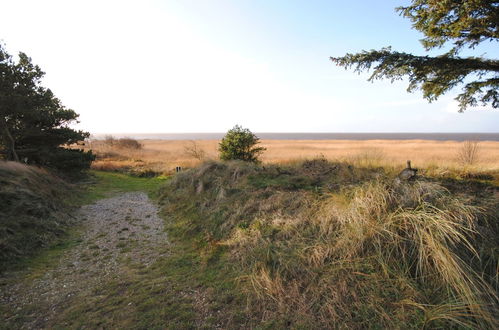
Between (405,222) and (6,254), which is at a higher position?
(405,222)

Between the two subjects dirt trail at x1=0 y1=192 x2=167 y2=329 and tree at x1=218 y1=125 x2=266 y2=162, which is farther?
tree at x1=218 y1=125 x2=266 y2=162

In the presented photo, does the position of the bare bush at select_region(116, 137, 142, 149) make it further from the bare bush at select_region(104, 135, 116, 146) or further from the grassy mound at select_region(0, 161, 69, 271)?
the grassy mound at select_region(0, 161, 69, 271)

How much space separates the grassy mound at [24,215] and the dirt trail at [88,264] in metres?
0.66

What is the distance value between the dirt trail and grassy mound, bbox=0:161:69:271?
66cm

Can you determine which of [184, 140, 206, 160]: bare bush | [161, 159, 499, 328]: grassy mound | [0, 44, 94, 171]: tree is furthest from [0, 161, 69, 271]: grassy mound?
[184, 140, 206, 160]: bare bush

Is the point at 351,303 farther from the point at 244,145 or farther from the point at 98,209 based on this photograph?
the point at 244,145

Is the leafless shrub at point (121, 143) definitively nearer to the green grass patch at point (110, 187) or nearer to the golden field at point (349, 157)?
the golden field at point (349, 157)

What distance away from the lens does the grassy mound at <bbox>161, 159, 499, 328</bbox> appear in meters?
2.51

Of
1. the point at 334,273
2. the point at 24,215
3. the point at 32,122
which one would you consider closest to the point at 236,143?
the point at 24,215

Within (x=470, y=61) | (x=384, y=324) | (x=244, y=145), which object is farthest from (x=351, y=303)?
(x=244, y=145)

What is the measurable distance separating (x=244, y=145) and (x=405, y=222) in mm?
9943

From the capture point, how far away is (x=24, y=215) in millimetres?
5996

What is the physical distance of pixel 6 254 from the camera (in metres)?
4.55

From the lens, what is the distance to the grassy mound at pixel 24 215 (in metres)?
4.89
